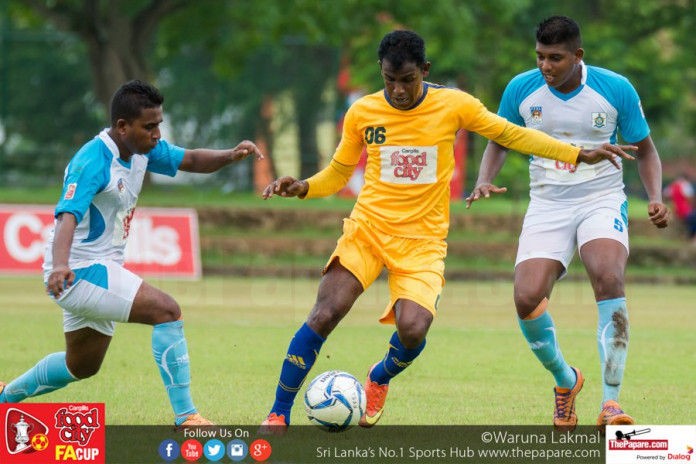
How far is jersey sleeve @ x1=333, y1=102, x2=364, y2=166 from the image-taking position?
7.28 m

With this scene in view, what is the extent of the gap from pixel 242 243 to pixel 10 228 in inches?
226

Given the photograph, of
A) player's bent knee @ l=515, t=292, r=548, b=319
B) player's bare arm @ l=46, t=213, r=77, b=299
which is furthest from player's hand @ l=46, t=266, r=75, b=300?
player's bent knee @ l=515, t=292, r=548, b=319

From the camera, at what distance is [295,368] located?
6891 millimetres

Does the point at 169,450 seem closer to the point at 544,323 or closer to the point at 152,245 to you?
the point at 544,323

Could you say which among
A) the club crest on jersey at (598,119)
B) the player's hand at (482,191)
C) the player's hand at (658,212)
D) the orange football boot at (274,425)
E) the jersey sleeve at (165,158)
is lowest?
the orange football boot at (274,425)

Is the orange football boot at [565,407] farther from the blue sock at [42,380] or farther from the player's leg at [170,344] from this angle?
the blue sock at [42,380]

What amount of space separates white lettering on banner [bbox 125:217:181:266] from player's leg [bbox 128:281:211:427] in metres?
13.8

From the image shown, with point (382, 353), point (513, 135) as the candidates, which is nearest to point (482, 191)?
point (513, 135)

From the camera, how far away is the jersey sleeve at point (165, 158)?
7133mm

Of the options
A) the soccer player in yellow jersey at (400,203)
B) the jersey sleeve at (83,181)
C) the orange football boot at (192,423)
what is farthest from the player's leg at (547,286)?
the jersey sleeve at (83,181)

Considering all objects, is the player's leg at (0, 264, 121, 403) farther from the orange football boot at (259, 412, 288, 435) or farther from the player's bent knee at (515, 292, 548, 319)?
the player's bent knee at (515, 292, 548, 319)

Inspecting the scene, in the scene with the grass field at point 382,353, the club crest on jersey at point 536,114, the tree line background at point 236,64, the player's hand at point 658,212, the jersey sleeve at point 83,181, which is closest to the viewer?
the jersey sleeve at point 83,181

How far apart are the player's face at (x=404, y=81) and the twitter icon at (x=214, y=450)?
2.38 m

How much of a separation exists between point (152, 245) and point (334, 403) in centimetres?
1430
